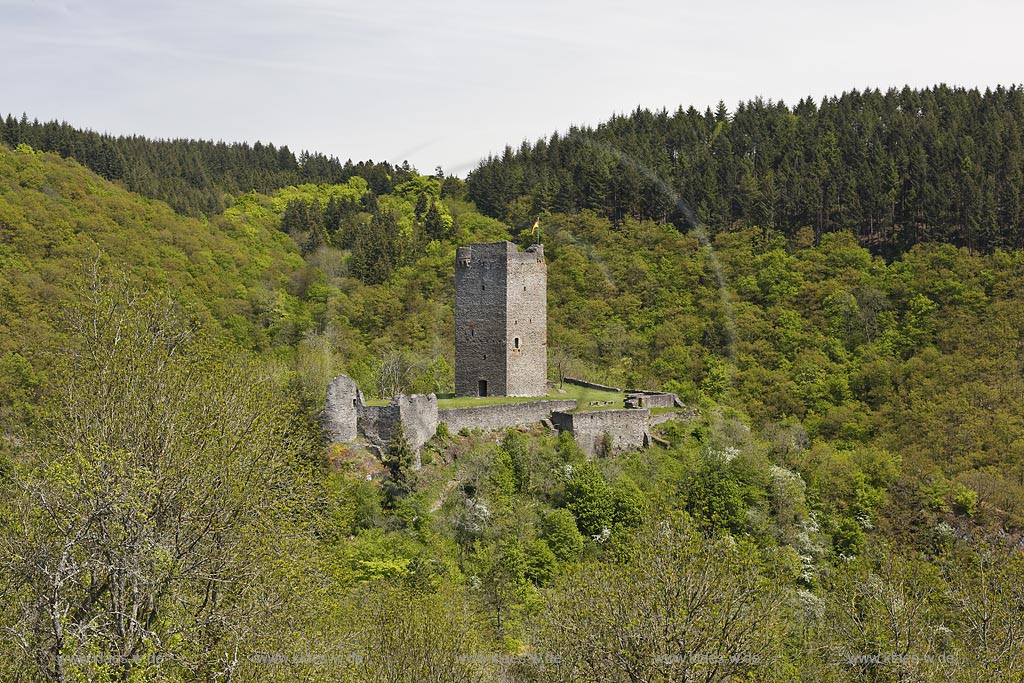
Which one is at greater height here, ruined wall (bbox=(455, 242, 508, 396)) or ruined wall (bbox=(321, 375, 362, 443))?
ruined wall (bbox=(455, 242, 508, 396))

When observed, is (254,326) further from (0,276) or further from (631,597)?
(631,597)

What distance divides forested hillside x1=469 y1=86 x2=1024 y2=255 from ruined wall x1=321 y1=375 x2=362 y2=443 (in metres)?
41.3

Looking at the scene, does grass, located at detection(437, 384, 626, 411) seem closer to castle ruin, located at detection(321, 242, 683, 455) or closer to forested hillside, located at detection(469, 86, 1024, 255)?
castle ruin, located at detection(321, 242, 683, 455)

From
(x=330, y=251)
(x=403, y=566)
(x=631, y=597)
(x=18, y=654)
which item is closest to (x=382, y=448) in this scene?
(x=403, y=566)

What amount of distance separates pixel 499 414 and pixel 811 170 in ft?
137

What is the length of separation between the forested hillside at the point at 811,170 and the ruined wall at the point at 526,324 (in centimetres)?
3111

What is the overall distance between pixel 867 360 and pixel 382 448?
30.8m

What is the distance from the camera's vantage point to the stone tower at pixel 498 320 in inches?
1462

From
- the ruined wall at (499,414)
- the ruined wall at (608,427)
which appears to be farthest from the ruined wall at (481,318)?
the ruined wall at (608,427)

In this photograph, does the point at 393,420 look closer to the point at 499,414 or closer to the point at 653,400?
the point at 499,414

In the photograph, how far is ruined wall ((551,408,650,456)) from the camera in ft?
115

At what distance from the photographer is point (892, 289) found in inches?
2156

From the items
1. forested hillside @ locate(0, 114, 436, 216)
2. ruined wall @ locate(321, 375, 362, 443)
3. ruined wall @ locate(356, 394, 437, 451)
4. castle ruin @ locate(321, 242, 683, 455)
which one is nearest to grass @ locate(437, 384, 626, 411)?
castle ruin @ locate(321, 242, 683, 455)

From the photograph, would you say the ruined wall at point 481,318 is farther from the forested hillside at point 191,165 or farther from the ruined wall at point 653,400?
the forested hillside at point 191,165
